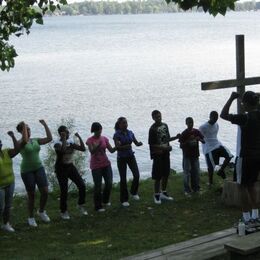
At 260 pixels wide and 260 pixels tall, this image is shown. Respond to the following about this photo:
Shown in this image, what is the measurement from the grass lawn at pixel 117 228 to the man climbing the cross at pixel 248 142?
158cm

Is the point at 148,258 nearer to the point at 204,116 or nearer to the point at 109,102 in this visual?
the point at 204,116

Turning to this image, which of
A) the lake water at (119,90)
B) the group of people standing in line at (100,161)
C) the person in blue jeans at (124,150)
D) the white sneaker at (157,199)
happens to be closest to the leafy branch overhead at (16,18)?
the group of people standing in line at (100,161)

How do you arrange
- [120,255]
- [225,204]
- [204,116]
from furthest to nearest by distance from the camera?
[204,116] → [225,204] → [120,255]

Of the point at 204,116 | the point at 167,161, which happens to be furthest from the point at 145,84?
the point at 167,161

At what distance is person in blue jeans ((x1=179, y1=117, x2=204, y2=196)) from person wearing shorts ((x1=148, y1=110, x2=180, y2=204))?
0.32 m

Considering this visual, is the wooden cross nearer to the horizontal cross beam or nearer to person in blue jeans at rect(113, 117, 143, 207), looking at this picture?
the horizontal cross beam

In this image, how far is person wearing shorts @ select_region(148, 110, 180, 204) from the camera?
1114cm

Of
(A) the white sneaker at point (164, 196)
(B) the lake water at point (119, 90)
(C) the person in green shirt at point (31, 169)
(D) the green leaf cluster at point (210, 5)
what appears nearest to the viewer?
(D) the green leaf cluster at point (210, 5)

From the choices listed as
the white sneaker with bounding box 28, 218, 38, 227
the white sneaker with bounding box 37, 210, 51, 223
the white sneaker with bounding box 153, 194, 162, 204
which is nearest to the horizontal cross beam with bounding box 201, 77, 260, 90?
the white sneaker with bounding box 153, 194, 162, 204

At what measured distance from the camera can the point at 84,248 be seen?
873 cm

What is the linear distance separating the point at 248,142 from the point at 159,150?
3718 mm

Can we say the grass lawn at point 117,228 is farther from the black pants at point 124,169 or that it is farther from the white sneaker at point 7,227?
the black pants at point 124,169

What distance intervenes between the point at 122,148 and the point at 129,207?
1.06 m

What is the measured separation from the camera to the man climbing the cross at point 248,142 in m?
7.45
